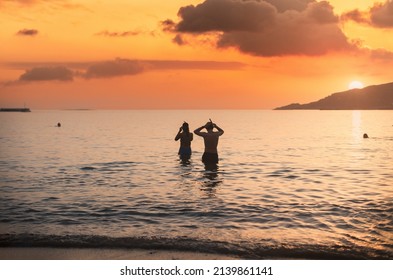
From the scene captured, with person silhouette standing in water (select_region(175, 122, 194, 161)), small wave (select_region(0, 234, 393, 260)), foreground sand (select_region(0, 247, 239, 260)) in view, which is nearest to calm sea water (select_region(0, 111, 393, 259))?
small wave (select_region(0, 234, 393, 260))

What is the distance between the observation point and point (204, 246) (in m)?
11.2

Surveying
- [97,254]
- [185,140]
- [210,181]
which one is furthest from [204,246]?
[185,140]

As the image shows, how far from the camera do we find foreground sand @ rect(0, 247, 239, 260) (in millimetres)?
10328

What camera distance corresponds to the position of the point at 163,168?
29.9 metres

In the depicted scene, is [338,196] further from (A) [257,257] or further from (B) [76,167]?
(B) [76,167]

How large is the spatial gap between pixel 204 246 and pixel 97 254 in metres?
2.68

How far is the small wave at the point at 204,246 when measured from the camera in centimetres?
1058

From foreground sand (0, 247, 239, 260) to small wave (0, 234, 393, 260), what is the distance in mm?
291

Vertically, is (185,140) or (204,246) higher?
(185,140)

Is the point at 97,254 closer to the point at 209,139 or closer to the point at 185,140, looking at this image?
the point at 209,139

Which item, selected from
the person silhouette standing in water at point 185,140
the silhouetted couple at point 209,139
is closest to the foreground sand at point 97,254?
the silhouetted couple at point 209,139

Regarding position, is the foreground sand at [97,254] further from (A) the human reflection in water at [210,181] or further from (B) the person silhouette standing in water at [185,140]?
(B) the person silhouette standing in water at [185,140]

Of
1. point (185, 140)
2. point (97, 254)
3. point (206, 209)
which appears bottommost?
point (206, 209)

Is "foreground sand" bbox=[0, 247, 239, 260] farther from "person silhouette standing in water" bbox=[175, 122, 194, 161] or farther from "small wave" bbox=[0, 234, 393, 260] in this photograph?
"person silhouette standing in water" bbox=[175, 122, 194, 161]
